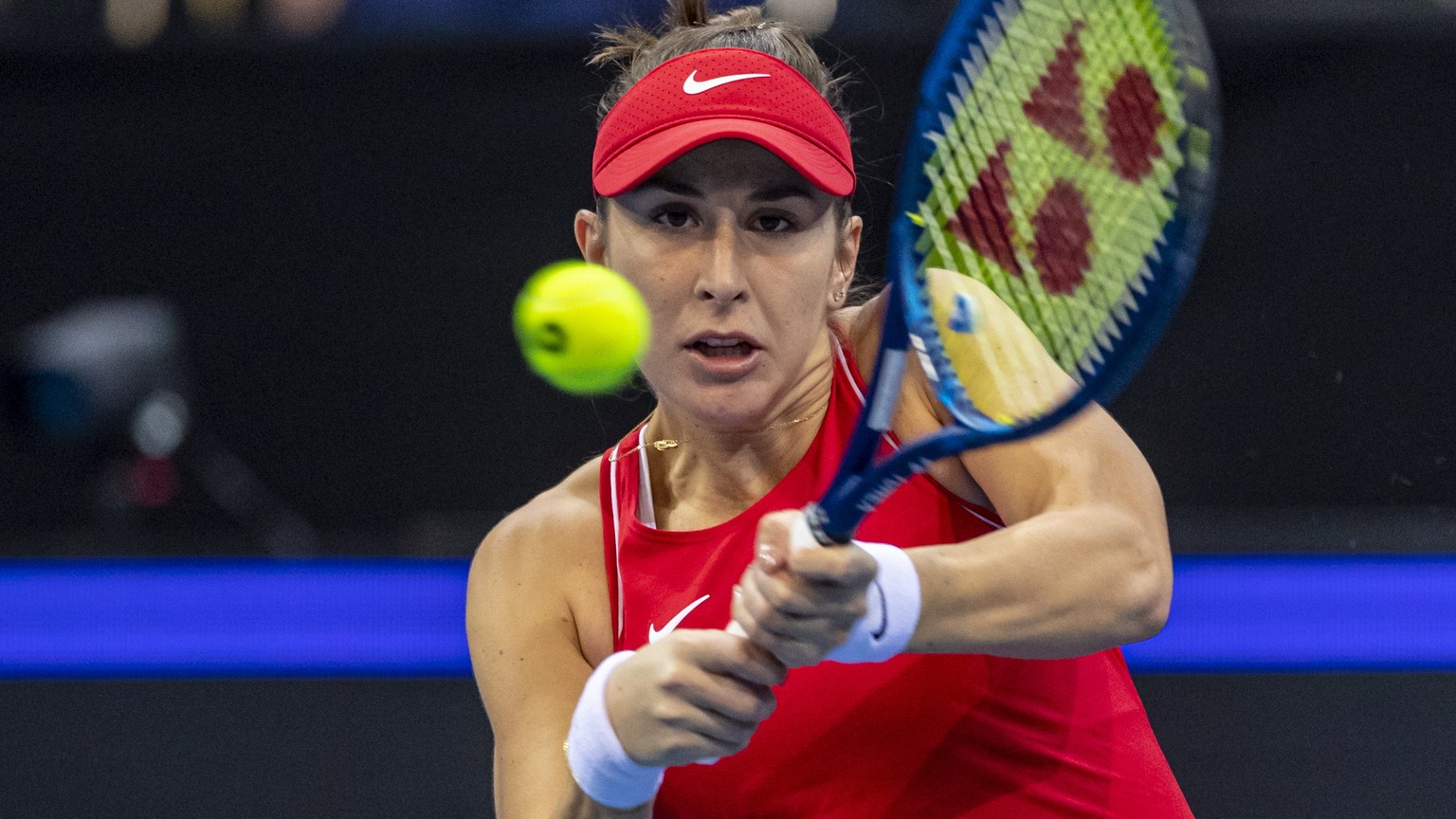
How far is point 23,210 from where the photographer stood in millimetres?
4621

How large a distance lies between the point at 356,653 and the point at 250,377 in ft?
5.41

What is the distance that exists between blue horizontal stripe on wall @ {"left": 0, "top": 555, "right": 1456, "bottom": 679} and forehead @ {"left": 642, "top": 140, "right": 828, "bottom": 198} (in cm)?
182

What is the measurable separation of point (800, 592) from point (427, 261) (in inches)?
140


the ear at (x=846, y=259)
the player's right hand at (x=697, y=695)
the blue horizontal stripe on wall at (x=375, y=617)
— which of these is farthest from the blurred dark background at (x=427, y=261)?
the player's right hand at (x=697, y=695)

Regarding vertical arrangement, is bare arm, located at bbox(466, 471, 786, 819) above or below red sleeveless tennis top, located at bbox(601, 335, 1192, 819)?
above

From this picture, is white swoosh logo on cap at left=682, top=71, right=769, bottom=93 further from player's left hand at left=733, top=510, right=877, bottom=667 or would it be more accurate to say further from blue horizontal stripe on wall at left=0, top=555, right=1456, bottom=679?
blue horizontal stripe on wall at left=0, top=555, right=1456, bottom=679

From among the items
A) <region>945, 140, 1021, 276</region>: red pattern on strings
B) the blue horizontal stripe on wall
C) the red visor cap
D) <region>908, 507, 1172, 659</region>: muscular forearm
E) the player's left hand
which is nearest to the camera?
the player's left hand

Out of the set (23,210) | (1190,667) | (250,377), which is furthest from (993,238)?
(23,210)

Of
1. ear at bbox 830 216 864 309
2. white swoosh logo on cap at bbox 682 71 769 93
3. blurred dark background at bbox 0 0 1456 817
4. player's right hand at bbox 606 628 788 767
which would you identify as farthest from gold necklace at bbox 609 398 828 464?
blurred dark background at bbox 0 0 1456 817

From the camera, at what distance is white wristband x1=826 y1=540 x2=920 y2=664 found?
3.98 ft

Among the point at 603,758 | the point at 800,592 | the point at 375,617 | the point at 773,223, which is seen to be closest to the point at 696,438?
the point at 773,223

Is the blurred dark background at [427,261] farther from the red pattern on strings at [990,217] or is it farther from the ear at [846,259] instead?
the red pattern on strings at [990,217]

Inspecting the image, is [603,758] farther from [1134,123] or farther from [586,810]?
[1134,123]

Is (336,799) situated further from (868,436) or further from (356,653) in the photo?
(868,436)
